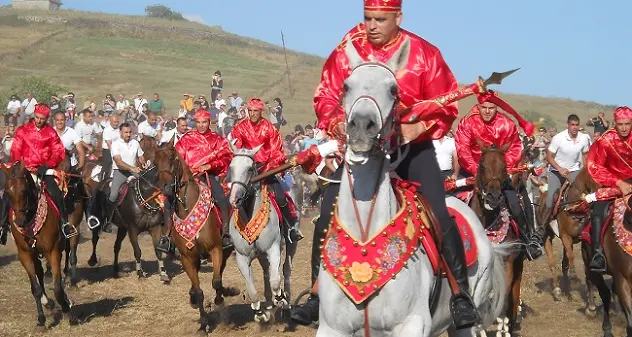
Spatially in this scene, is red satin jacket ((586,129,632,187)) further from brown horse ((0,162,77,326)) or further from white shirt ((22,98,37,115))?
white shirt ((22,98,37,115))

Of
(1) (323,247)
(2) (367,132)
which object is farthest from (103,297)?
(2) (367,132)

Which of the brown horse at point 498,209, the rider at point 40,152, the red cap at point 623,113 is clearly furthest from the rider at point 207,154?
the red cap at point 623,113

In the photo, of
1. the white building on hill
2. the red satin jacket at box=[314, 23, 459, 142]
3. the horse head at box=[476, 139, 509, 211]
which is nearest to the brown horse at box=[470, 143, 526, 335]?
the horse head at box=[476, 139, 509, 211]

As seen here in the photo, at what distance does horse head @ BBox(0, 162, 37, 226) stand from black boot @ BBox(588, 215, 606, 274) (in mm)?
7528

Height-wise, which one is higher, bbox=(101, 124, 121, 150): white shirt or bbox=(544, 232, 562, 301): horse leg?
bbox=(101, 124, 121, 150): white shirt

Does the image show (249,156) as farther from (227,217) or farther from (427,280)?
(427,280)

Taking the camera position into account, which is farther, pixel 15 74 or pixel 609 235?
pixel 15 74

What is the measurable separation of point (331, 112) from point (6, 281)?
12.8 metres

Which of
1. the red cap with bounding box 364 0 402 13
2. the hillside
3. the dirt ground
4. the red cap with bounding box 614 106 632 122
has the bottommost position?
the dirt ground

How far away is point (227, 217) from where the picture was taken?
13.3 m

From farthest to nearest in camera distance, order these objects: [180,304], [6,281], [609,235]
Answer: [6,281]
[180,304]
[609,235]

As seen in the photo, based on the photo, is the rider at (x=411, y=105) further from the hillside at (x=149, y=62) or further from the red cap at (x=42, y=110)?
the hillside at (x=149, y=62)

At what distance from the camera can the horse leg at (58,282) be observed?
43.3ft

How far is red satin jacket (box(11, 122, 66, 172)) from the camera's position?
1366 cm
